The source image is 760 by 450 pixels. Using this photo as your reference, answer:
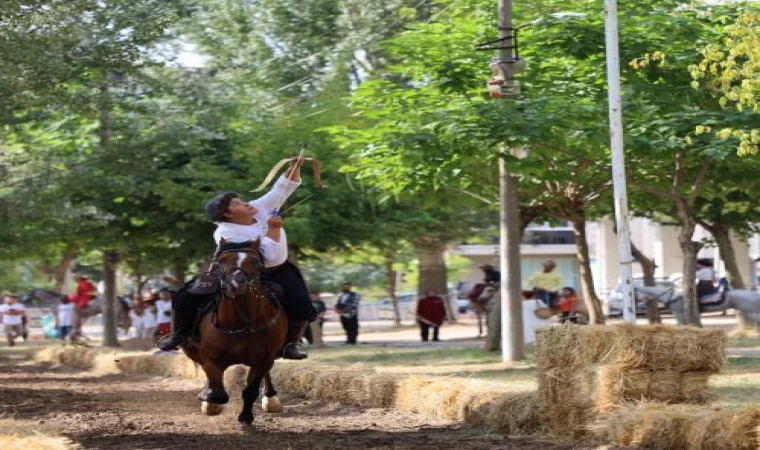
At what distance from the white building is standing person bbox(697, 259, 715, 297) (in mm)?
1573

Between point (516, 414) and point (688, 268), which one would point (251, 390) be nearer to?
point (516, 414)

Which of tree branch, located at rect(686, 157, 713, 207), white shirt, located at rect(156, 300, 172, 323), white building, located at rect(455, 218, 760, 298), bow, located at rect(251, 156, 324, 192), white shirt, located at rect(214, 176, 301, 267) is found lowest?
white shirt, located at rect(156, 300, 172, 323)

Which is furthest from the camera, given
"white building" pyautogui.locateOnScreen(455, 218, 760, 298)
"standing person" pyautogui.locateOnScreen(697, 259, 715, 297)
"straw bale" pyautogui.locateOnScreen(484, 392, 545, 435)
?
"white building" pyautogui.locateOnScreen(455, 218, 760, 298)

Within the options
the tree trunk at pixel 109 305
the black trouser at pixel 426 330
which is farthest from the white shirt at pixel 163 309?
the black trouser at pixel 426 330

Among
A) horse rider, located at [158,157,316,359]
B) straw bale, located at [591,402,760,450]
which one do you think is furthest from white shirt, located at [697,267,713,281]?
straw bale, located at [591,402,760,450]

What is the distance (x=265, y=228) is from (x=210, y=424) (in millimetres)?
2499

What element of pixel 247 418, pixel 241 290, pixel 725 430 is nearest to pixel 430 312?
pixel 247 418

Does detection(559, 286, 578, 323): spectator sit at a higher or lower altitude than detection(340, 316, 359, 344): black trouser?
higher

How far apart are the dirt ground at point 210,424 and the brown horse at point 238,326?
2.10 feet

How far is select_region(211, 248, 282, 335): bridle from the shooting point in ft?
43.3

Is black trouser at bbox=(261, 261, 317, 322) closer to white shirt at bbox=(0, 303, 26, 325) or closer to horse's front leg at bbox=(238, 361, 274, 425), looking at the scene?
horse's front leg at bbox=(238, 361, 274, 425)

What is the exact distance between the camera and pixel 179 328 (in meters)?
14.4

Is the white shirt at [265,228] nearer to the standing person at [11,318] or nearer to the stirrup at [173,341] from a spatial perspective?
the stirrup at [173,341]

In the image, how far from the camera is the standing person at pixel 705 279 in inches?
1740
